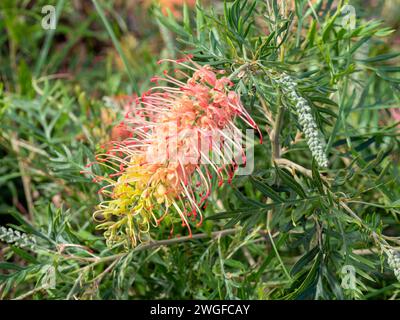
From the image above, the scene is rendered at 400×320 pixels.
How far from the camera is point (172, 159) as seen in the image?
0.78 meters

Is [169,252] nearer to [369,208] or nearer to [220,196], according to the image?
[220,196]

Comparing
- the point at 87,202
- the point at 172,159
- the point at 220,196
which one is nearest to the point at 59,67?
the point at 87,202

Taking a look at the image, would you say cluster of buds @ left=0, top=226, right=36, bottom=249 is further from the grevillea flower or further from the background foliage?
the grevillea flower

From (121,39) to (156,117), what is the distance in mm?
1236

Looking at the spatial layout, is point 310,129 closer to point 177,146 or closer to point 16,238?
point 177,146

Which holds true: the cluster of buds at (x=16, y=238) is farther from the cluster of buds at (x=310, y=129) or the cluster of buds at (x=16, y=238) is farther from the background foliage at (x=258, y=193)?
the cluster of buds at (x=310, y=129)

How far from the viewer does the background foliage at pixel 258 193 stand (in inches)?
35.2

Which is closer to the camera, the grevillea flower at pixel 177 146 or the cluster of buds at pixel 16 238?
the grevillea flower at pixel 177 146

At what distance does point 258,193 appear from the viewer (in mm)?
1229

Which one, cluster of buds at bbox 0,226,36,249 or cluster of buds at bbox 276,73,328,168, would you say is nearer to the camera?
cluster of buds at bbox 276,73,328,168

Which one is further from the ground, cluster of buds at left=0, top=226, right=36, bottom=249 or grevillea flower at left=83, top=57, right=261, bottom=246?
grevillea flower at left=83, top=57, right=261, bottom=246

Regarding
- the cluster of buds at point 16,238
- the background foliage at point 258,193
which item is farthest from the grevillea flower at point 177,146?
the cluster of buds at point 16,238

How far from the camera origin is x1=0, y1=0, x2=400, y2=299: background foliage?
0.89 metres

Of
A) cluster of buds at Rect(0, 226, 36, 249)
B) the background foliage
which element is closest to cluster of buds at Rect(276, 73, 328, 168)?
the background foliage
